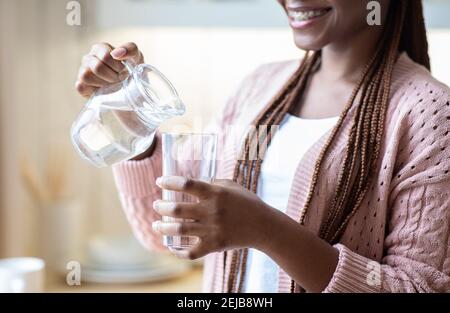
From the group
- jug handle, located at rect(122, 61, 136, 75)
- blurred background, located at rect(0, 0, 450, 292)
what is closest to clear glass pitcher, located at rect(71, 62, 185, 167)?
jug handle, located at rect(122, 61, 136, 75)

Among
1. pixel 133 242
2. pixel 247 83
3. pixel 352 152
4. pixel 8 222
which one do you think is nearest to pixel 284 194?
pixel 352 152

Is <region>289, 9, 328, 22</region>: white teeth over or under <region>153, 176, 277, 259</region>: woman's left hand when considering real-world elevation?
over

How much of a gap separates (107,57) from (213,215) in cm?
17

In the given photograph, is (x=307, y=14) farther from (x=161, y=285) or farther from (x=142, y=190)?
(x=161, y=285)

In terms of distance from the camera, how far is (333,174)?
1.98 feet

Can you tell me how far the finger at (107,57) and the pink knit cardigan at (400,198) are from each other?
0.42ft

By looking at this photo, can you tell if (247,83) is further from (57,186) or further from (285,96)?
(57,186)

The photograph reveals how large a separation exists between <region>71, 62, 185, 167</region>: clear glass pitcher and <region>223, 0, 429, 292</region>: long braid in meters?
0.10

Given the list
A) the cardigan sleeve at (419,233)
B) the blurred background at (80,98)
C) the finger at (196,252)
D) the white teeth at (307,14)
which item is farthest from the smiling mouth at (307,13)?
the blurred background at (80,98)

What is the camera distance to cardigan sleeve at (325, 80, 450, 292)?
556 mm

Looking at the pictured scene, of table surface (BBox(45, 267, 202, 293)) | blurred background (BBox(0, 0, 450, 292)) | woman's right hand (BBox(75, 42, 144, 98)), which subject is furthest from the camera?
blurred background (BBox(0, 0, 450, 292))

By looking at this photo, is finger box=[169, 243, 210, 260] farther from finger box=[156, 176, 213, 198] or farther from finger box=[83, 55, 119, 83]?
finger box=[83, 55, 119, 83]

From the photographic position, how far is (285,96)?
0.68 metres
